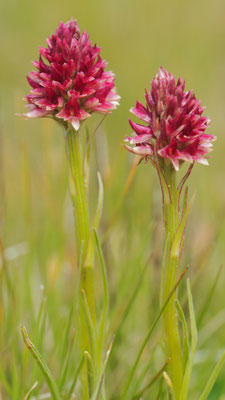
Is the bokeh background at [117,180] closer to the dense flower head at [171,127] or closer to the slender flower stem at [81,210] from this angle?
the slender flower stem at [81,210]

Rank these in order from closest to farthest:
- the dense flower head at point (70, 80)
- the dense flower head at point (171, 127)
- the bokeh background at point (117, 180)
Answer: the dense flower head at point (171, 127)
the dense flower head at point (70, 80)
the bokeh background at point (117, 180)

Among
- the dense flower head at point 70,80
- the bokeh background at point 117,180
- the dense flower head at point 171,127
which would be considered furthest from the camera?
the bokeh background at point 117,180

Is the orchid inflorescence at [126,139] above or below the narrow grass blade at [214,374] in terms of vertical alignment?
above

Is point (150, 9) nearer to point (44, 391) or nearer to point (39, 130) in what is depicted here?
point (39, 130)

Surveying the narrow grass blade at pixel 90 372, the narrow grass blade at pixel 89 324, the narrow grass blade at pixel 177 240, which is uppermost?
the narrow grass blade at pixel 177 240

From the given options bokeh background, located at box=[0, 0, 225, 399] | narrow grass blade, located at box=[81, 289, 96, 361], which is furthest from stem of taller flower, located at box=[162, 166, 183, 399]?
bokeh background, located at box=[0, 0, 225, 399]

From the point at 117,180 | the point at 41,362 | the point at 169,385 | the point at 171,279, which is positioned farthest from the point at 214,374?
the point at 117,180

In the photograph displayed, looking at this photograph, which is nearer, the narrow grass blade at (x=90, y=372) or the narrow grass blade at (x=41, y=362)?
the narrow grass blade at (x=41, y=362)

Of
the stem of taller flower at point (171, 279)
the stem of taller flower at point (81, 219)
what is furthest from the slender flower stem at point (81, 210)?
the stem of taller flower at point (171, 279)
